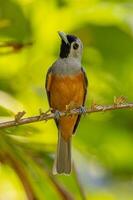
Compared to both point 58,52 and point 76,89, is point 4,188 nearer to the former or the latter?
point 76,89

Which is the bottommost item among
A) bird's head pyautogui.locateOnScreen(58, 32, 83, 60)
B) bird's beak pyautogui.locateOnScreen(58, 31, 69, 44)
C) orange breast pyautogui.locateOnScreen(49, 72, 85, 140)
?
orange breast pyautogui.locateOnScreen(49, 72, 85, 140)

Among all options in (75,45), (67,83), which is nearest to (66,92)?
(67,83)

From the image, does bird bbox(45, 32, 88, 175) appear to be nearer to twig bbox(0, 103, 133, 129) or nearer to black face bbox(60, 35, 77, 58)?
black face bbox(60, 35, 77, 58)

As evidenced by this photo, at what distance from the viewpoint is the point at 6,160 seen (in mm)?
1118

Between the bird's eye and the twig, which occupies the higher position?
the bird's eye

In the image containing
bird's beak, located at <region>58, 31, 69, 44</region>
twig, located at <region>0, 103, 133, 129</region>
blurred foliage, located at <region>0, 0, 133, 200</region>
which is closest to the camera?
twig, located at <region>0, 103, 133, 129</region>

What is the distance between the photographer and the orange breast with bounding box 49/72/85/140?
1.51 meters

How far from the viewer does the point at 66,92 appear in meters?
1.56

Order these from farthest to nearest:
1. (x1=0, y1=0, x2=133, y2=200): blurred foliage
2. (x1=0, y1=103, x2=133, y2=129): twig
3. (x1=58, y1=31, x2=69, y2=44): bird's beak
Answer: (x1=0, y1=0, x2=133, y2=200): blurred foliage
(x1=58, y1=31, x2=69, y2=44): bird's beak
(x1=0, y1=103, x2=133, y2=129): twig

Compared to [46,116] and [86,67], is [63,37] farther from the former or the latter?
[46,116]

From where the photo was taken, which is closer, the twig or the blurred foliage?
the twig

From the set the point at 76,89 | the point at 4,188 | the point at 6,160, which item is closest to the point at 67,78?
the point at 76,89

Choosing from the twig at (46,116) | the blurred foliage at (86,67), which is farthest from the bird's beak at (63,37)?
the twig at (46,116)

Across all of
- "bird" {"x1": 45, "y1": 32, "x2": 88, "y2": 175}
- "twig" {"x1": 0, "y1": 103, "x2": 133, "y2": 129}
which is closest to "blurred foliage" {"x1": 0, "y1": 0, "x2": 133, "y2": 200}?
"bird" {"x1": 45, "y1": 32, "x2": 88, "y2": 175}
